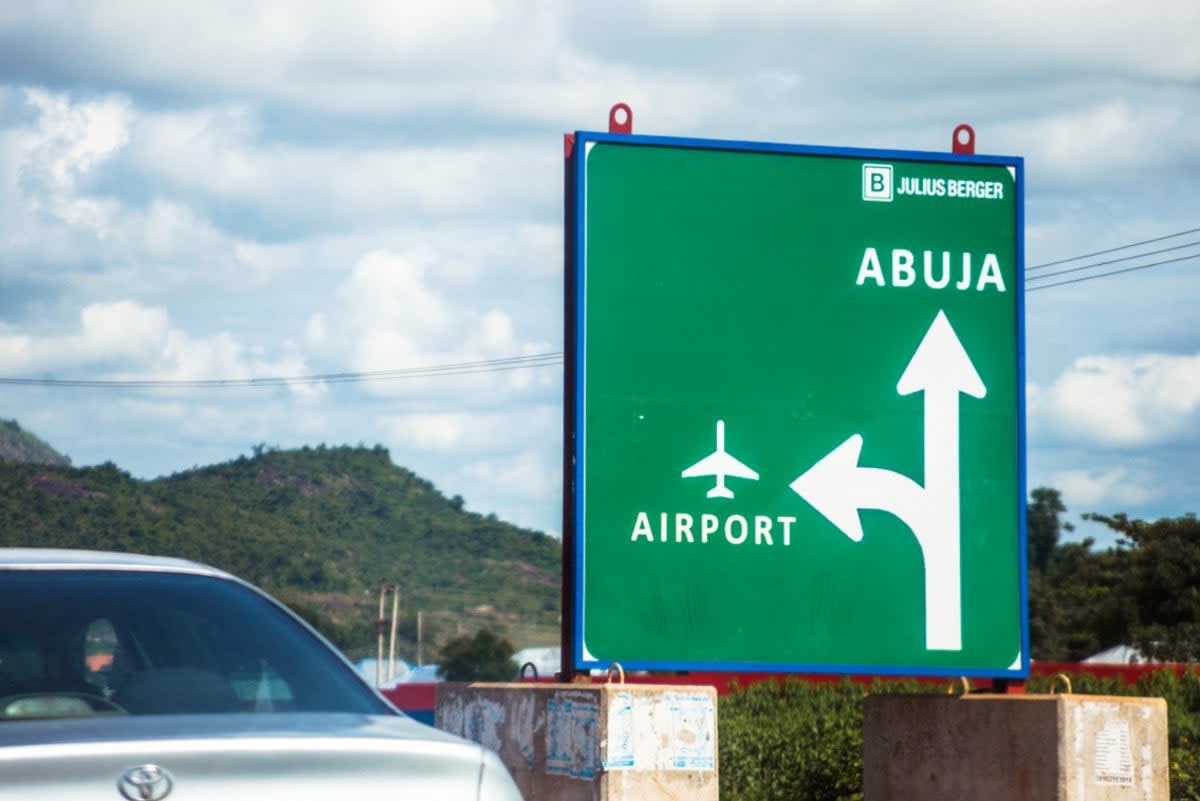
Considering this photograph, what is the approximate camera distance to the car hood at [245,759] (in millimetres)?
2727

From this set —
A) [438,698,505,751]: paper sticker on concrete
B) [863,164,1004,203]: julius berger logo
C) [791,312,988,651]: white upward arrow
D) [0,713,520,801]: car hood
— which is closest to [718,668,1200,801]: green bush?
[791,312,988,651]: white upward arrow

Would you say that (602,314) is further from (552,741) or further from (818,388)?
(552,741)

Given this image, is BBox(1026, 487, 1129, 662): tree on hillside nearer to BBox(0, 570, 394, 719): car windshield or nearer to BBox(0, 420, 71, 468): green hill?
BBox(0, 570, 394, 719): car windshield

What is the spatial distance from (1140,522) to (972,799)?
121ft

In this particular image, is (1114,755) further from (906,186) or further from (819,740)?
(819,740)

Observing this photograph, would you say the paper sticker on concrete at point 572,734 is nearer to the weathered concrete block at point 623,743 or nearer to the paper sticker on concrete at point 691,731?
the weathered concrete block at point 623,743

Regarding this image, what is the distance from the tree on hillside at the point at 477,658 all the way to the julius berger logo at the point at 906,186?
94102mm

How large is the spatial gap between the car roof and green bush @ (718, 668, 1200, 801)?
599 cm

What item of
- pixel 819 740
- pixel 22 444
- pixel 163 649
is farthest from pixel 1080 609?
pixel 22 444

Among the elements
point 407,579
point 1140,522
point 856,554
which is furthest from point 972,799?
point 407,579

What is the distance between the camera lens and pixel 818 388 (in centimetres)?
701

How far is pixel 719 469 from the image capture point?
6.84 m

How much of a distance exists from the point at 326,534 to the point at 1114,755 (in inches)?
4105

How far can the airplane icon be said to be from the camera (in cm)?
682
